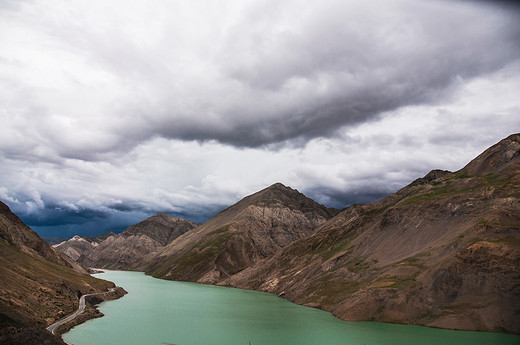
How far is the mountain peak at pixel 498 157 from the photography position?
350 ft

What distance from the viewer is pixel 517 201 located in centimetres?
8450

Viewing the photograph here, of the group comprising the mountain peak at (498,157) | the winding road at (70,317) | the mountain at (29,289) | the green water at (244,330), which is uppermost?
the mountain peak at (498,157)

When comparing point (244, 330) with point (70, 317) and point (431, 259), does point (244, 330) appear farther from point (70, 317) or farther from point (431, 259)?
point (431, 259)

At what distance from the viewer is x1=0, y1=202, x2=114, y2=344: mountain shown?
46.7 metres

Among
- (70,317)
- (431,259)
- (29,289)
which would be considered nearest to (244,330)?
(70,317)

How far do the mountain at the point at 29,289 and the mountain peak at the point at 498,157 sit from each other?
116 m

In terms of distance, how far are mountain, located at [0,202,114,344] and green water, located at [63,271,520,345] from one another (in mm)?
7497

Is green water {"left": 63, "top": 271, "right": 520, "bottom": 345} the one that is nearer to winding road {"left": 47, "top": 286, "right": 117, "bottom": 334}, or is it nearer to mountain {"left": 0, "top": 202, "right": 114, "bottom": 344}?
winding road {"left": 47, "top": 286, "right": 117, "bottom": 334}

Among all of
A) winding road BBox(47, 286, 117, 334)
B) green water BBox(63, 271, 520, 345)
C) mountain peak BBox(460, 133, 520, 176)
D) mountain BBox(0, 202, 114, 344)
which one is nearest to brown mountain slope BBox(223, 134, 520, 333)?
mountain peak BBox(460, 133, 520, 176)

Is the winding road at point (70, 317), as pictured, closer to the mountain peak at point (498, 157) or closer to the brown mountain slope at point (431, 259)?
the brown mountain slope at point (431, 259)

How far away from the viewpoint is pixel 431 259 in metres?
80.7

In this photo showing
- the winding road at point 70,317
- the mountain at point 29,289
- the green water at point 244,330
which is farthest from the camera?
the winding road at point 70,317

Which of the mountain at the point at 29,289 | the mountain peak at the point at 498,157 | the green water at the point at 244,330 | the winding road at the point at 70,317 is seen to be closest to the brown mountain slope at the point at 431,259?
the mountain peak at the point at 498,157

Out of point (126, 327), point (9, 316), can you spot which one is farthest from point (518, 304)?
point (9, 316)
